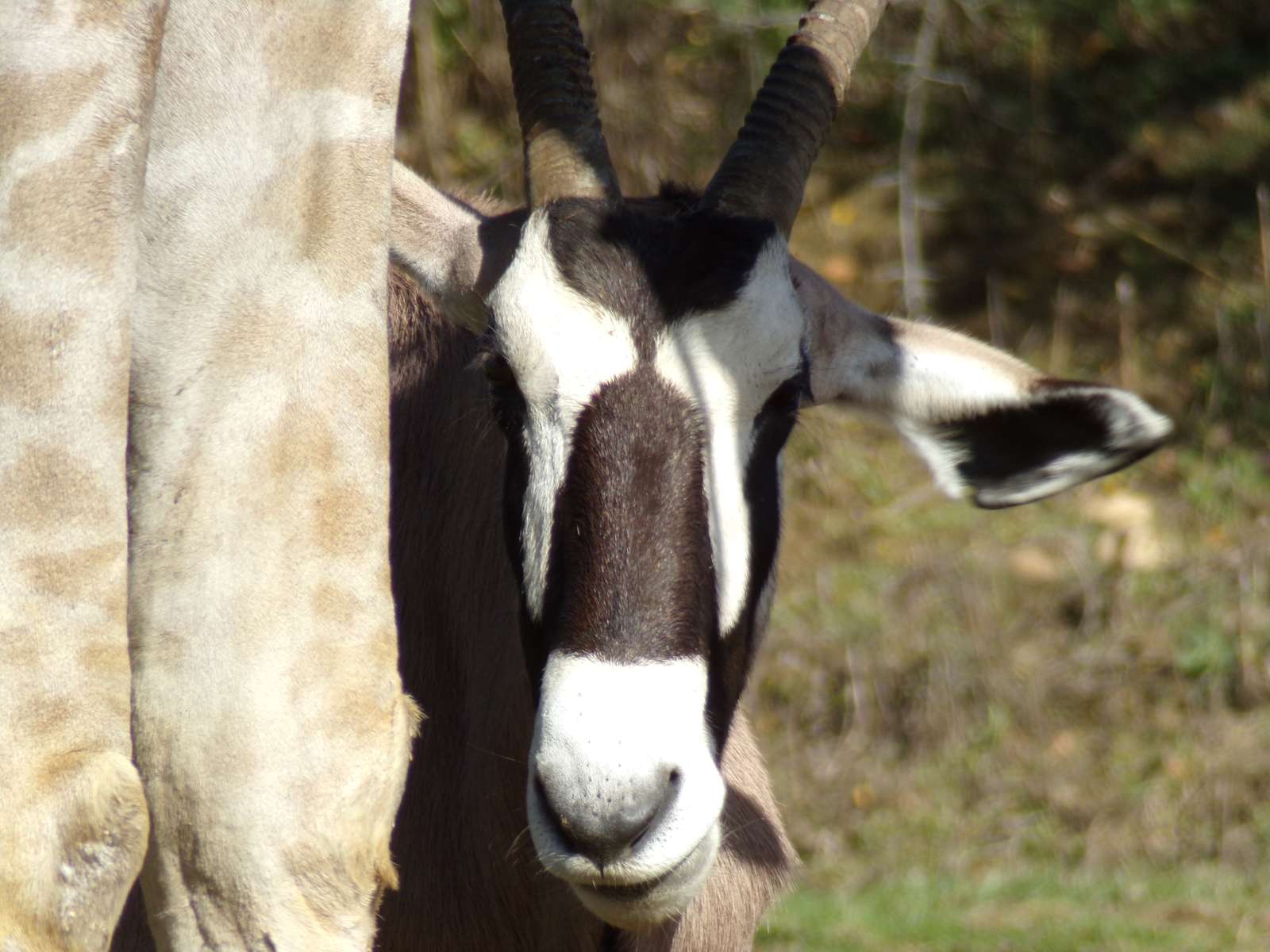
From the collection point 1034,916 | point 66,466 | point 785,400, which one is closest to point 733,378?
point 785,400

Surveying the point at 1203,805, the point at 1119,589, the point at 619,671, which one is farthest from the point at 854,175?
the point at 619,671

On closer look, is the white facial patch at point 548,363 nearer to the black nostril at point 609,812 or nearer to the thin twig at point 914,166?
the black nostril at point 609,812

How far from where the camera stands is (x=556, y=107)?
124 inches

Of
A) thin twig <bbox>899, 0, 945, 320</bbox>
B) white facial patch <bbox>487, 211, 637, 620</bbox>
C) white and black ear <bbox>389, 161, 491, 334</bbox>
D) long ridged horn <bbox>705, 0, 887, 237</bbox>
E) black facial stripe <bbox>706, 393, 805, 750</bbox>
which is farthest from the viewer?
thin twig <bbox>899, 0, 945, 320</bbox>

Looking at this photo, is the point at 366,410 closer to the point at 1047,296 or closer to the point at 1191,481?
the point at 1191,481

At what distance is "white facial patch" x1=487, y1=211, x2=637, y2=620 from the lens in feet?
8.95

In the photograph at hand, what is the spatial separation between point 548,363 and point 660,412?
0.23 m

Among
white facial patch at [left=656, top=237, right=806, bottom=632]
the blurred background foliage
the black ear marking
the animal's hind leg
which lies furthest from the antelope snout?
the blurred background foliage

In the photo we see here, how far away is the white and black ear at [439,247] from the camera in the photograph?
10.8ft

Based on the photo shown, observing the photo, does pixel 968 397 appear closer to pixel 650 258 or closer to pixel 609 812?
pixel 650 258

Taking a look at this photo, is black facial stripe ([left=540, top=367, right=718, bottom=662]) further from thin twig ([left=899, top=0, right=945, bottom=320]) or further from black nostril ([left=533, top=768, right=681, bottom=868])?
thin twig ([left=899, top=0, right=945, bottom=320])

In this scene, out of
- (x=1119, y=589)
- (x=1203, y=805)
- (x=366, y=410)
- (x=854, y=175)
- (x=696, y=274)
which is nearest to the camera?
(x=366, y=410)

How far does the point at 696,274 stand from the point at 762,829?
134cm

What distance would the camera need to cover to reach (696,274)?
9.30ft
